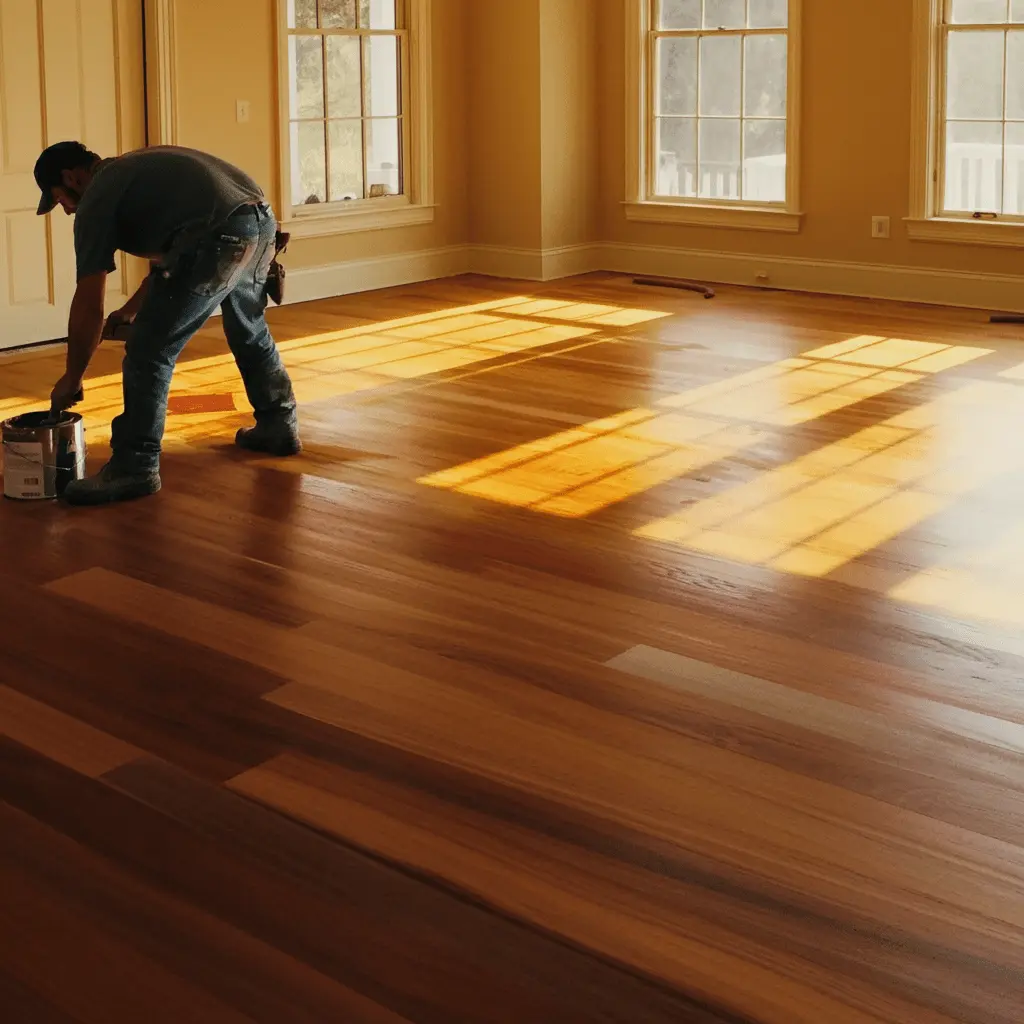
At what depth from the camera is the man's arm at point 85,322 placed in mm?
4047

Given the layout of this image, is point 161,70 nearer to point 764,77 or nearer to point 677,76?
point 677,76

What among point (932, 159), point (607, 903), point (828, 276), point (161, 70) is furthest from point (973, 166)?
point (607, 903)

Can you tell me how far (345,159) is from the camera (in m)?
Result: 8.41

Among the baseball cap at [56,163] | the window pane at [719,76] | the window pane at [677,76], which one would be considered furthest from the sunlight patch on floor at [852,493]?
the window pane at [677,76]

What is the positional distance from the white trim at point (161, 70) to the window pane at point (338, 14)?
113 cm

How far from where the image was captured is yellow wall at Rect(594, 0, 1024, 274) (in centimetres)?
778

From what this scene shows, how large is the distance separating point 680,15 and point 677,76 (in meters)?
0.34

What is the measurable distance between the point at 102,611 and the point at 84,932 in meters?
1.44

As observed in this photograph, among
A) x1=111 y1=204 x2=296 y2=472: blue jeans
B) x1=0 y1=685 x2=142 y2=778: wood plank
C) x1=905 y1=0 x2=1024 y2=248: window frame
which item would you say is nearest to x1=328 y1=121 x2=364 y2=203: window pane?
x1=905 y1=0 x2=1024 y2=248: window frame

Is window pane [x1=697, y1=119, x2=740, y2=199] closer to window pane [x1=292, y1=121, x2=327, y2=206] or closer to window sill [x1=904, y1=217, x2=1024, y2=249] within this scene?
window sill [x1=904, y1=217, x2=1024, y2=249]

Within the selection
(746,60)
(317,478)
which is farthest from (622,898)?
(746,60)

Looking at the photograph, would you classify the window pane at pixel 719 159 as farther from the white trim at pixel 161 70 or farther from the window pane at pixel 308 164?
the white trim at pixel 161 70

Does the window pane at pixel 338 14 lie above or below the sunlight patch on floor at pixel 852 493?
above

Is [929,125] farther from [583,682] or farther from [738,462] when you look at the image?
[583,682]
